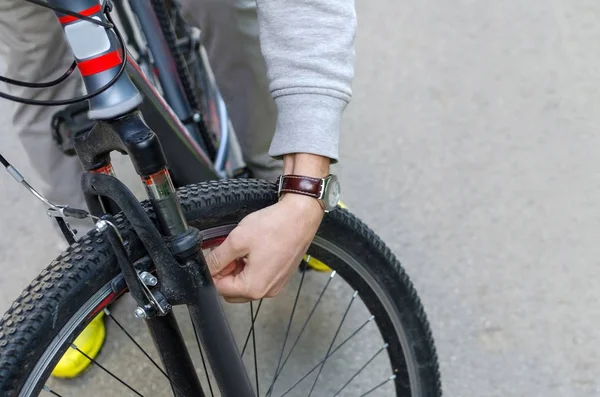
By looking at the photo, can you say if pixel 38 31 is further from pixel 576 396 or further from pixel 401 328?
pixel 576 396

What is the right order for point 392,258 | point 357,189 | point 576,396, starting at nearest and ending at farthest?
point 392,258
point 576,396
point 357,189

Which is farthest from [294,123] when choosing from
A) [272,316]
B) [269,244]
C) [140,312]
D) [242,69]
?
[272,316]

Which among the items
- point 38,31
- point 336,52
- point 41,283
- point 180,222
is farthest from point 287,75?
point 38,31

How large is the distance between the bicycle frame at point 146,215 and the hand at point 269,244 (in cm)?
4

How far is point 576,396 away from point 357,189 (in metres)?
0.58

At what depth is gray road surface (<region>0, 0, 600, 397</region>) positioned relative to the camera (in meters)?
1.07

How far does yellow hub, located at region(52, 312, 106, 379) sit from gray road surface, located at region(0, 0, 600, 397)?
23 cm

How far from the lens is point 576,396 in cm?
99

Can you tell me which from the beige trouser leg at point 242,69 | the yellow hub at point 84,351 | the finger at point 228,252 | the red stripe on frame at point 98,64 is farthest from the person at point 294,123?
the yellow hub at point 84,351

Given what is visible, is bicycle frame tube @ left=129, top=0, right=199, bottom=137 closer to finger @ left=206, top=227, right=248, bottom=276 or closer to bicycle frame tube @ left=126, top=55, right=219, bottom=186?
bicycle frame tube @ left=126, top=55, right=219, bottom=186

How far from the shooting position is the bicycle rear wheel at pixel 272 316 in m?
0.52

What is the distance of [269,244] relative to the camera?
1.96 feet

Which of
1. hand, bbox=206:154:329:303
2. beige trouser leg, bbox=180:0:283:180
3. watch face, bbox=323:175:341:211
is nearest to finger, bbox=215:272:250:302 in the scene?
hand, bbox=206:154:329:303

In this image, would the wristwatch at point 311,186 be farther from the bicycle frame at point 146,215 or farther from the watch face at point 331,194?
the bicycle frame at point 146,215
